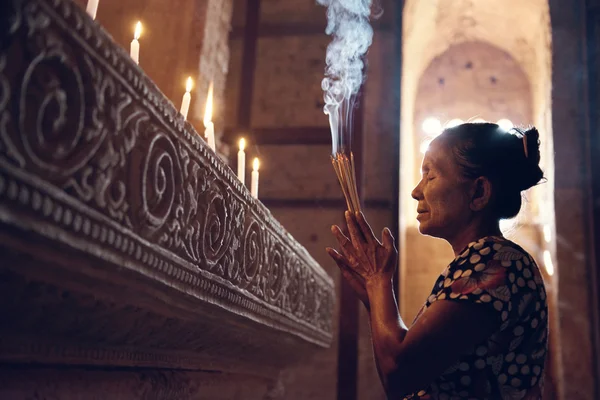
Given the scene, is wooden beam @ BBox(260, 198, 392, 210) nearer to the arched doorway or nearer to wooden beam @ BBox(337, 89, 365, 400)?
wooden beam @ BBox(337, 89, 365, 400)

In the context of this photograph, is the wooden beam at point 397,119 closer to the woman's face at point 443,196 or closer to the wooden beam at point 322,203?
the wooden beam at point 322,203

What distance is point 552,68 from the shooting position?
688 centimetres

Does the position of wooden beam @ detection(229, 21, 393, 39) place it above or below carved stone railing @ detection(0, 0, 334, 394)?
above

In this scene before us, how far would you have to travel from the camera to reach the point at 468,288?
145 centimetres

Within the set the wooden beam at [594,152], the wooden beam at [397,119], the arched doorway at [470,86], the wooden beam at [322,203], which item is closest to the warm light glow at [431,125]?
the arched doorway at [470,86]

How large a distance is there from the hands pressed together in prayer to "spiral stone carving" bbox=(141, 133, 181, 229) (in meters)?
0.57

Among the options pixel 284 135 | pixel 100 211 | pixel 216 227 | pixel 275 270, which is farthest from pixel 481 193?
pixel 284 135

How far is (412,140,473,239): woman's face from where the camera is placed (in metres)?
1.74

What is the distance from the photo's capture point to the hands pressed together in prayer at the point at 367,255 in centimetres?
178

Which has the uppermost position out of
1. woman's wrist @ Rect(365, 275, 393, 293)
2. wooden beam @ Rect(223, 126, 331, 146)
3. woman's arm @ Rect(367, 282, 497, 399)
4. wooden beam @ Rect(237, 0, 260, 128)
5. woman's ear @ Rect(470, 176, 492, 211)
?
wooden beam @ Rect(237, 0, 260, 128)

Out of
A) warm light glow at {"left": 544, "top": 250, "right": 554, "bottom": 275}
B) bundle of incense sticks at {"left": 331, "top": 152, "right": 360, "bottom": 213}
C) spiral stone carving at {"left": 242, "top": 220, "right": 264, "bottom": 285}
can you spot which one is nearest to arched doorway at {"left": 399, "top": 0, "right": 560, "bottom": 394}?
warm light glow at {"left": 544, "top": 250, "right": 554, "bottom": 275}

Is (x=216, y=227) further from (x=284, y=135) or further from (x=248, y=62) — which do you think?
(x=248, y=62)

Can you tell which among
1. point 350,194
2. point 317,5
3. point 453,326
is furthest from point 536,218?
point 453,326

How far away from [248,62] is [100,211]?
20.9 feet
